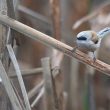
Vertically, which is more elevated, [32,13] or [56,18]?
[56,18]

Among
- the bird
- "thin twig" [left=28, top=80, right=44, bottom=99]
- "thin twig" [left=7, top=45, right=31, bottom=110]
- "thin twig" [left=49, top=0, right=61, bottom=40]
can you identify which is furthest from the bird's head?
"thin twig" [left=28, top=80, right=44, bottom=99]

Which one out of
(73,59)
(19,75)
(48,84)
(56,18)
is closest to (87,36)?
(19,75)

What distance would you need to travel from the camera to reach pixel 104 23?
2.64 meters

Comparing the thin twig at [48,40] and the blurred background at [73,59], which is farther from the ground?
the thin twig at [48,40]

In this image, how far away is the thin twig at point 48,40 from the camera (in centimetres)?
156

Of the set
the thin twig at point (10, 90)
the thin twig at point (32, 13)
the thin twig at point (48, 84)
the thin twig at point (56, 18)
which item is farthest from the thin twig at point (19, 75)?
the thin twig at point (32, 13)

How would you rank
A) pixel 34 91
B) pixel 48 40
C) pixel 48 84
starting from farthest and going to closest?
pixel 34 91 < pixel 48 84 < pixel 48 40

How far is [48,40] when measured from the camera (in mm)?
1550

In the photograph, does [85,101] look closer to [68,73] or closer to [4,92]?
[68,73]

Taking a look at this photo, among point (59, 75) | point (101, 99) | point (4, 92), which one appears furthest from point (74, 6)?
point (4, 92)

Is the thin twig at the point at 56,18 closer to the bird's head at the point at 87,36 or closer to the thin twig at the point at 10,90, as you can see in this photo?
the bird's head at the point at 87,36

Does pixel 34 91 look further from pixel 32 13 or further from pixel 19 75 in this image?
pixel 32 13

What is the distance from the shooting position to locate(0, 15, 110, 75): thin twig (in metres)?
1.56

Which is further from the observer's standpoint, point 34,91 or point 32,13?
point 32,13
